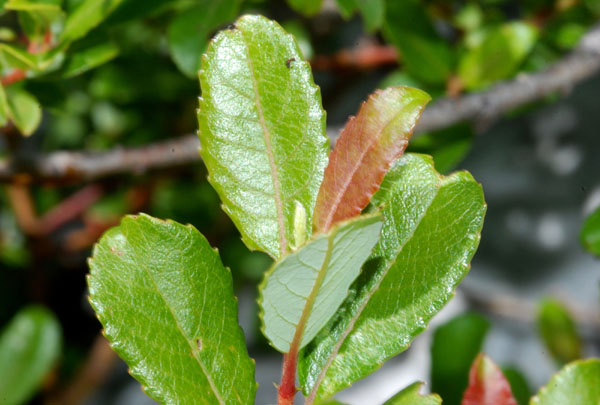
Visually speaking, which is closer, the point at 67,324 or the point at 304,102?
the point at 304,102

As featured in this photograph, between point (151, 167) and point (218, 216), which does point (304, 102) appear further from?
point (218, 216)

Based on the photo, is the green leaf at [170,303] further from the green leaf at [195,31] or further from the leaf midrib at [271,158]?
the green leaf at [195,31]

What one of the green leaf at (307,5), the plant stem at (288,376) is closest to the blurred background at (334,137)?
the green leaf at (307,5)

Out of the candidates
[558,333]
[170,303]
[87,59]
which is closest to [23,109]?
[87,59]

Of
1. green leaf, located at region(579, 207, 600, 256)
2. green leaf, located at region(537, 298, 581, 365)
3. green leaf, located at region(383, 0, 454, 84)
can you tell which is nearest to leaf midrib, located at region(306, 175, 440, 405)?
green leaf, located at region(579, 207, 600, 256)

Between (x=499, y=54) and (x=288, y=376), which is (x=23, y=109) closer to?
(x=288, y=376)

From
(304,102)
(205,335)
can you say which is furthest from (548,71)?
(205,335)

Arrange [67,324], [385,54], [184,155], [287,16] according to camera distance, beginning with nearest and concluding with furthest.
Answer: [184,155], [385,54], [287,16], [67,324]
